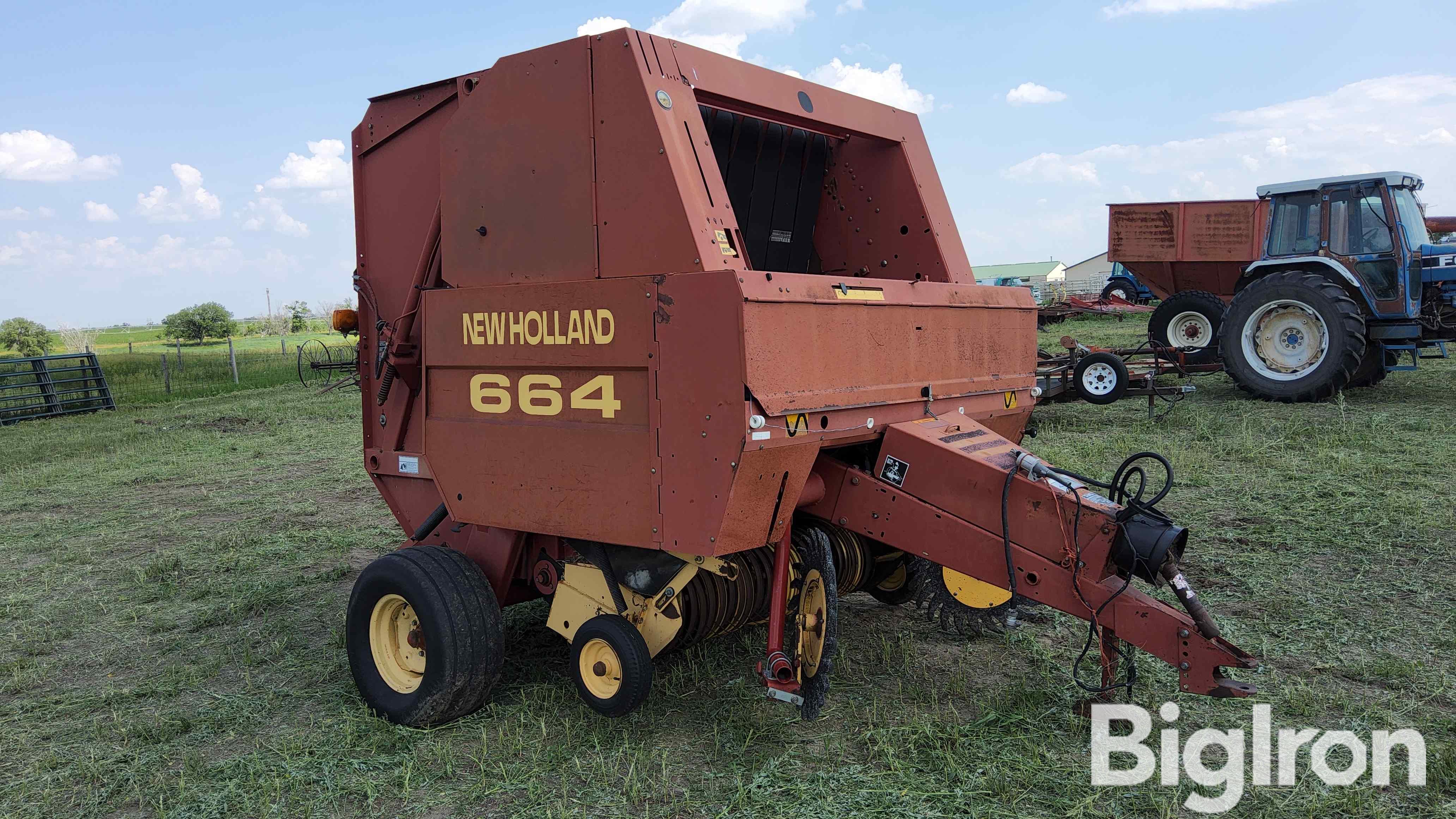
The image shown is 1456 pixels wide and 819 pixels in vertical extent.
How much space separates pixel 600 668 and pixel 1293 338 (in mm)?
10133

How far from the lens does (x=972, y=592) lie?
12.0 feet

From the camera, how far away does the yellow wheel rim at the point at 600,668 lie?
3547mm

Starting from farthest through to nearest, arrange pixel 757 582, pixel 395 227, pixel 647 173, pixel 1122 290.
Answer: pixel 1122 290 → pixel 395 227 → pixel 757 582 → pixel 647 173

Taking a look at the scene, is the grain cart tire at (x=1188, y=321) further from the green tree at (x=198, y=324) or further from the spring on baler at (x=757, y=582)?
the green tree at (x=198, y=324)

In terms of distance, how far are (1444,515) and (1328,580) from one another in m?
1.58

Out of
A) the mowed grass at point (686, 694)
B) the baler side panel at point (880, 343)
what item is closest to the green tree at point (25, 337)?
the mowed grass at point (686, 694)

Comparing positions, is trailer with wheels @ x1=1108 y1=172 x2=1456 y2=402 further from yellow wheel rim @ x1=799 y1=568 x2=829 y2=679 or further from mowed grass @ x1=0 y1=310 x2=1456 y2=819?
yellow wheel rim @ x1=799 y1=568 x2=829 y2=679

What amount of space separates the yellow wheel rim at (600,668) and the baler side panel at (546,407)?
1.37ft

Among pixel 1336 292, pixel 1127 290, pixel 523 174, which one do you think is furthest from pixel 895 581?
pixel 1127 290

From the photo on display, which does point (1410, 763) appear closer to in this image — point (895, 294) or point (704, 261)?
point (895, 294)

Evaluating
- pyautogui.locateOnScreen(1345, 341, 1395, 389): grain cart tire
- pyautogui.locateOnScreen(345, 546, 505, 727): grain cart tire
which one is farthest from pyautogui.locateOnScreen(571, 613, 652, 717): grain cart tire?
pyautogui.locateOnScreen(1345, 341, 1395, 389): grain cart tire

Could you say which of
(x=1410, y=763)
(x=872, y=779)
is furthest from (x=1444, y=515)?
(x=872, y=779)

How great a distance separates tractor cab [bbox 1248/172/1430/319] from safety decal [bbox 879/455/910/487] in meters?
9.54

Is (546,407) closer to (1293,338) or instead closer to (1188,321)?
(1293,338)
